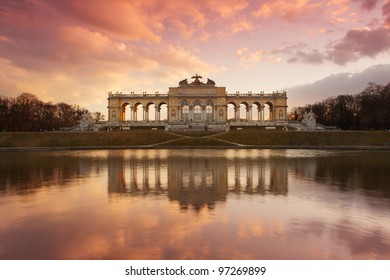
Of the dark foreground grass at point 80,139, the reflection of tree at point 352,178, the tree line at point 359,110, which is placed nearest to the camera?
the reflection of tree at point 352,178

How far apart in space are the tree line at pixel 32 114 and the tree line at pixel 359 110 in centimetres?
7223

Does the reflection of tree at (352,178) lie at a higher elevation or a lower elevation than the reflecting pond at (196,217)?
lower

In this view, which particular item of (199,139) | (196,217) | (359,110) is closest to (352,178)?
(196,217)

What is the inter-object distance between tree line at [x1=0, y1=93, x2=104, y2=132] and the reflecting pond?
7770 centimetres

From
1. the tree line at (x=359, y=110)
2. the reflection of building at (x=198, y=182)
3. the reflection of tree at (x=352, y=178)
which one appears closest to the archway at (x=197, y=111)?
the tree line at (x=359, y=110)

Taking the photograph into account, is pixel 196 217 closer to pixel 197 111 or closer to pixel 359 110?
pixel 197 111

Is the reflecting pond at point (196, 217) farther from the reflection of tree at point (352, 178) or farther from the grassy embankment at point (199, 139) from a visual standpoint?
the grassy embankment at point (199, 139)

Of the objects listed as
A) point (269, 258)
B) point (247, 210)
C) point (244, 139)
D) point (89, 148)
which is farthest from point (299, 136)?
point (269, 258)

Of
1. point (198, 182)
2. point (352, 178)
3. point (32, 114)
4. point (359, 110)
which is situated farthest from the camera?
point (359, 110)

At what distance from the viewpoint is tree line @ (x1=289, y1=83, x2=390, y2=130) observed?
85912 millimetres

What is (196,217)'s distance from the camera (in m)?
12.5

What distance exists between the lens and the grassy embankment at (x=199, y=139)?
194 ft

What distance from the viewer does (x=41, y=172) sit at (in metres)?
25.3

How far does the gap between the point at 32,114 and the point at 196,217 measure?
9719cm
